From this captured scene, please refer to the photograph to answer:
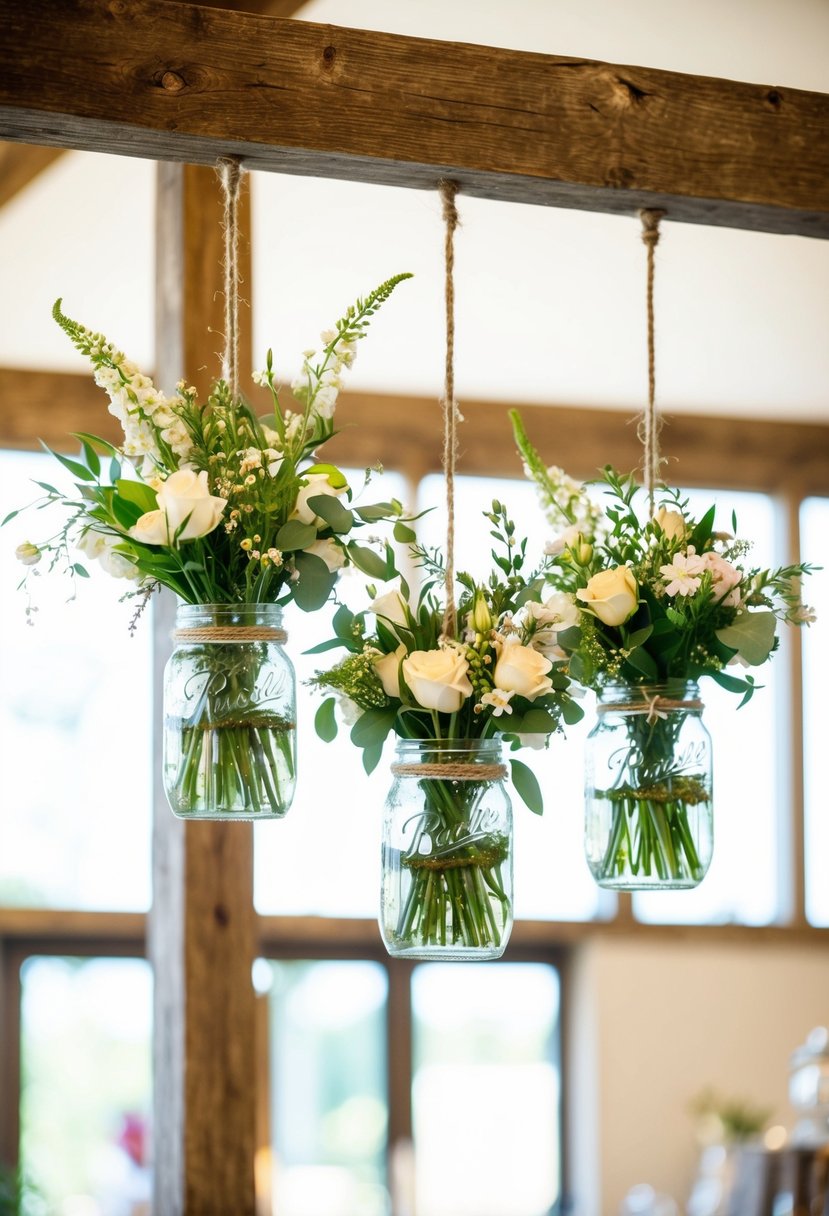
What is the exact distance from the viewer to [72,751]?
18.0 ft

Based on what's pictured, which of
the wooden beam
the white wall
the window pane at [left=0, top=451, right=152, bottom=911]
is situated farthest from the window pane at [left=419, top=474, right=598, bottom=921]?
the wooden beam

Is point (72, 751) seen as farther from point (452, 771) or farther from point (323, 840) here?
point (452, 771)


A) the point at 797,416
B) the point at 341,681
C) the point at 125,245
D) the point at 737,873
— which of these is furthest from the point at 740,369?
the point at 341,681

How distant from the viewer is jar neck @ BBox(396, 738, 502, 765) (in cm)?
173

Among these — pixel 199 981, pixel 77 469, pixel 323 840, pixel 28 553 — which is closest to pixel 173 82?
pixel 77 469

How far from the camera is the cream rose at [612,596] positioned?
72.6 inches

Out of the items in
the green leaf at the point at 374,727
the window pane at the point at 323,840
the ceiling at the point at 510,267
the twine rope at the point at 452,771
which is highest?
the ceiling at the point at 510,267

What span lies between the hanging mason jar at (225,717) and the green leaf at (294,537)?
0.23ft

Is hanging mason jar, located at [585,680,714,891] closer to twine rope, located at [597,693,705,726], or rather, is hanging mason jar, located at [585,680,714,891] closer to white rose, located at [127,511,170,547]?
twine rope, located at [597,693,705,726]

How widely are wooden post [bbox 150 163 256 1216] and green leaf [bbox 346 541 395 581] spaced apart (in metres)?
0.99

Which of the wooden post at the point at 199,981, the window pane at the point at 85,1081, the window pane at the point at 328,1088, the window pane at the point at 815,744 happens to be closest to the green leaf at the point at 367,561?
the wooden post at the point at 199,981

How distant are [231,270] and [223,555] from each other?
0.31 metres

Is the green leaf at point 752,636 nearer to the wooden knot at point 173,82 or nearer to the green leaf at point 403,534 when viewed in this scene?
the green leaf at point 403,534

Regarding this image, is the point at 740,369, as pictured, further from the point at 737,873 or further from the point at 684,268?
the point at 737,873
